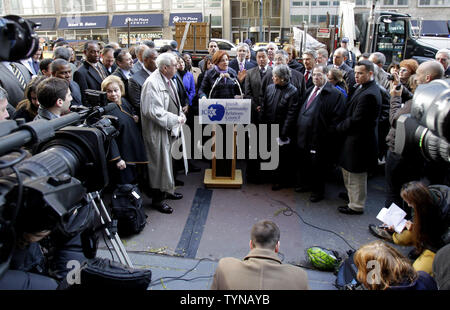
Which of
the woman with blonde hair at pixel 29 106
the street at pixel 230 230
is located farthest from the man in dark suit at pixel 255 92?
the woman with blonde hair at pixel 29 106

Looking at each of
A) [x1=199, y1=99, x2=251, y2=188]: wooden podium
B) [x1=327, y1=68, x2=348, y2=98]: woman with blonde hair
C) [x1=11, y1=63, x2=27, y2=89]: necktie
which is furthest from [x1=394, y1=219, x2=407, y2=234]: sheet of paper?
[x1=11, y1=63, x2=27, y2=89]: necktie

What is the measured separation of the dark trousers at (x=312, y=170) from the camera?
15.6 ft

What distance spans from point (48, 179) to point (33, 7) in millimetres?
36107

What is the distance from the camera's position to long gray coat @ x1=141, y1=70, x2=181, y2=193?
422 centimetres

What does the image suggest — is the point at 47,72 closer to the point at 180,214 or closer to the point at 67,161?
the point at 180,214

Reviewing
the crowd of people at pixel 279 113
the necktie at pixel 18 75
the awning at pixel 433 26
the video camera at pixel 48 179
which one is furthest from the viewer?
the awning at pixel 433 26

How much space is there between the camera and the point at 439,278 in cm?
202

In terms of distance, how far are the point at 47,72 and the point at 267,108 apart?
2.93 m

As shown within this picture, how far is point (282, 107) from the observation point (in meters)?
4.89

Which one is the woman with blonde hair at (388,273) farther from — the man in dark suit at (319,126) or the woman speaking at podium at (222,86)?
the woman speaking at podium at (222,86)

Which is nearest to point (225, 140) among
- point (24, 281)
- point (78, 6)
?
point (24, 281)

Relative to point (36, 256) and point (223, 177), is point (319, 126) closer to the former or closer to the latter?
point (223, 177)

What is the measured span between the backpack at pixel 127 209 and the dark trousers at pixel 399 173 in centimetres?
278

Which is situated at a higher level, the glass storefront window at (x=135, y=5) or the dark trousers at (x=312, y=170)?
the glass storefront window at (x=135, y=5)
